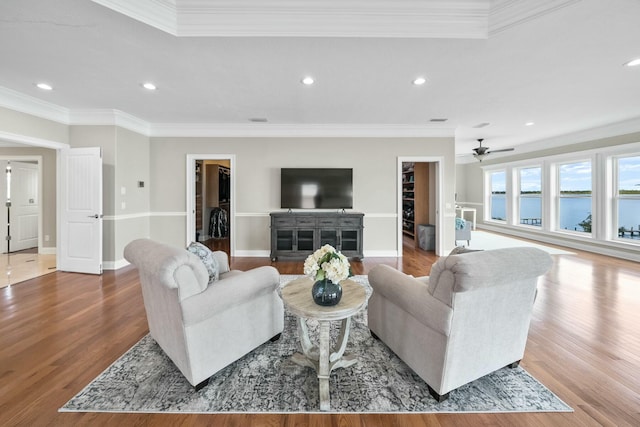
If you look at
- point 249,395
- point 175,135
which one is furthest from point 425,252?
point 175,135

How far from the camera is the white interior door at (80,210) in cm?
430

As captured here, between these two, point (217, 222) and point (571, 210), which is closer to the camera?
point (571, 210)

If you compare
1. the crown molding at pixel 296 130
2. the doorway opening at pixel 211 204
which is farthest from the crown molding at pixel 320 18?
the doorway opening at pixel 211 204

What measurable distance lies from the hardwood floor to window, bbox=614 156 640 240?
218 centimetres

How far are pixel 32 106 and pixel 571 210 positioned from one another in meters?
10.9

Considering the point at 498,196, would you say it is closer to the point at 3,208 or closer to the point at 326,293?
the point at 326,293

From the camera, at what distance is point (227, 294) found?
1.81m

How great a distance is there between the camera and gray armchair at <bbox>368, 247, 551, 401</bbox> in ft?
4.99

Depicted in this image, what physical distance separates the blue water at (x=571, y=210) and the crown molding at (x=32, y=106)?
413 inches

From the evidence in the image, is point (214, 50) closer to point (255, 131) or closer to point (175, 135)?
point (255, 131)

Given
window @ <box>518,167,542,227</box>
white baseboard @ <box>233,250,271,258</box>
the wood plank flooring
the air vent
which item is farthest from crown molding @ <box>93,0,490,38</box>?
window @ <box>518,167,542,227</box>

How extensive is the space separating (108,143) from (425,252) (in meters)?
6.41

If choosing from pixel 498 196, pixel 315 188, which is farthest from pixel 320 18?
pixel 498 196

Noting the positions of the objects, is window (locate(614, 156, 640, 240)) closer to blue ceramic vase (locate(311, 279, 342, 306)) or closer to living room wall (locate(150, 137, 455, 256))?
living room wall (locate(150, 137, 455, 256))
